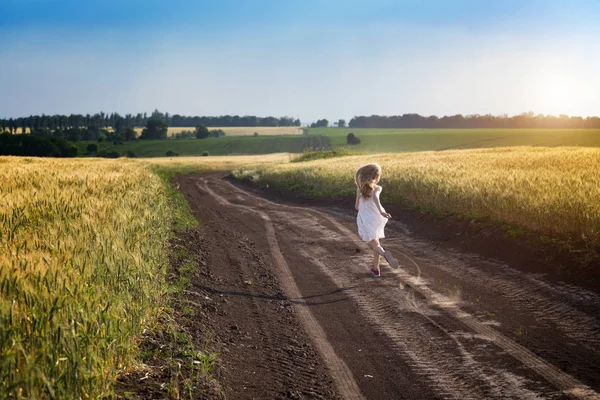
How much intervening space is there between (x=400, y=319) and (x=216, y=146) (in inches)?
A: 4783

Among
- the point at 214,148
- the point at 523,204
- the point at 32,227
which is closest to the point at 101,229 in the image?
the point at 32,227

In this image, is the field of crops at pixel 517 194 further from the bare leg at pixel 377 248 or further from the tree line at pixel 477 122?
the tree line at pixel 477 122

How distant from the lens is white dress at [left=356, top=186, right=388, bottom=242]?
1034cm

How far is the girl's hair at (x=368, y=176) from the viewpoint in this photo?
1014cm

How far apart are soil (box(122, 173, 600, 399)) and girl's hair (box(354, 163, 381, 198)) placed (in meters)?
1.65

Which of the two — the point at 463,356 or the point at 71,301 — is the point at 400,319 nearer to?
the point at 463,356

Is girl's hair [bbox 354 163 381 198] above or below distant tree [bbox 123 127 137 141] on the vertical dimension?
below

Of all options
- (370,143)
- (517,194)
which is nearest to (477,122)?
(370,143)

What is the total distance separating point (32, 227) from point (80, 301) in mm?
3152

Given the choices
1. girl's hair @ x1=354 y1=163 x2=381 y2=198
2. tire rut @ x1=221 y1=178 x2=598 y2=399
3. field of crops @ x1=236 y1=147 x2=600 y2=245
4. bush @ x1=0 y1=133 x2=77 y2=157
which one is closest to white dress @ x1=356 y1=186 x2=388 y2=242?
girl's hair @ x1=354 y1=163 x2=381 y2=198

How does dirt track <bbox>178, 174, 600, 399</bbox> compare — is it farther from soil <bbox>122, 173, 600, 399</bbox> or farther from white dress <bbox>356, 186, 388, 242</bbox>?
white dress <bbox>356, 186, 388, 242</bbox>

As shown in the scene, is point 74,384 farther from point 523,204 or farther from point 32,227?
point 523,204

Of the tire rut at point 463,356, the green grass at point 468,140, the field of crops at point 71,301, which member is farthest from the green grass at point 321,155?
the field of crops at point 71,301

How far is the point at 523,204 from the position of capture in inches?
498
